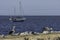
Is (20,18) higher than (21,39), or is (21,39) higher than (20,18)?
(21,39)

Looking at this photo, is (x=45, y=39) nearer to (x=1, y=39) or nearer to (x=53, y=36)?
(x=53, y=36)

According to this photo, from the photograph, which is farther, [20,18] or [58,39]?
[20,18]

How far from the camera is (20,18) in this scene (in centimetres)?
8725

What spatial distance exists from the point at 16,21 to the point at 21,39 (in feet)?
209

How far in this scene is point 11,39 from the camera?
22078 mm

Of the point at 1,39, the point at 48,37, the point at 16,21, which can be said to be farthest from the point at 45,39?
the point at 16,21

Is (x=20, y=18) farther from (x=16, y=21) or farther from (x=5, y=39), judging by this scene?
(x=5, y=39)

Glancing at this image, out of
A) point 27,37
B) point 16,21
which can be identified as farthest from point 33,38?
point 16,21

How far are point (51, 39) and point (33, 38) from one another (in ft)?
4.86

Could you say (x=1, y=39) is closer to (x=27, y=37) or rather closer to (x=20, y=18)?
(x=27, y=37)

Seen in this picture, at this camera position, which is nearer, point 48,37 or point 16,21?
point 48,37

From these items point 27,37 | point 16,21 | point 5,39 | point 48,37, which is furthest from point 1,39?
point 16,21

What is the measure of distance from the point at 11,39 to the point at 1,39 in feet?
2.63

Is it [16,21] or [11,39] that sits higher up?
[11,39]
